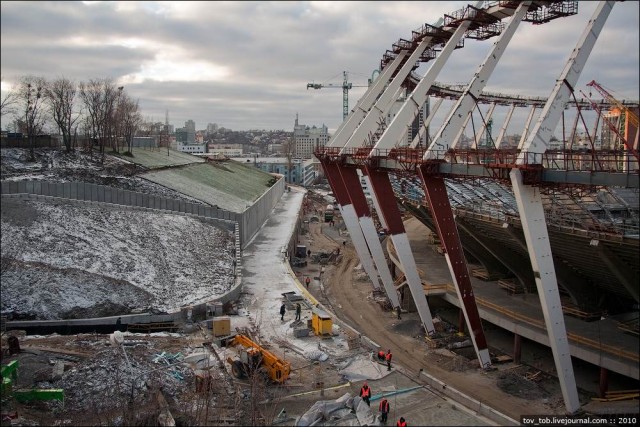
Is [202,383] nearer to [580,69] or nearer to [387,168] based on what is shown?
[387,168]

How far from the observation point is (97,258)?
30.2 meters

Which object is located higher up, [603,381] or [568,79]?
[568,79]

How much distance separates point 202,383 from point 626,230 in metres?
17.0

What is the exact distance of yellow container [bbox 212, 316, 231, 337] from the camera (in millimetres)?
25672

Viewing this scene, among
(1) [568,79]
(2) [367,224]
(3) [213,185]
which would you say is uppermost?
(1) [568,79]

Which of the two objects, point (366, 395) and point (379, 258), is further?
point (379, 258)

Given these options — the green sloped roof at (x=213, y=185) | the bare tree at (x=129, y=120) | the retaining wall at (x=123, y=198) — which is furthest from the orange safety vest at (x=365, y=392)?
the bare tree at (x=129, y=120)

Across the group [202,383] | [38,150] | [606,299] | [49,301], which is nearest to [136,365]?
[202,383]

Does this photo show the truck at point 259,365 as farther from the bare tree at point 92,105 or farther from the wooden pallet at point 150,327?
the bare tree at point 92,105

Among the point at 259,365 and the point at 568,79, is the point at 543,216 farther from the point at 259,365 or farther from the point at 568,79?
the point at 259,365

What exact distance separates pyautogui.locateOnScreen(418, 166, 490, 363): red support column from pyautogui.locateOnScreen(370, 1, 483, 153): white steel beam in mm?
5888

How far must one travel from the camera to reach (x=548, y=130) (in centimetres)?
1986

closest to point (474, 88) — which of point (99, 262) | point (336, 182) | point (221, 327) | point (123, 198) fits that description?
point (336, 182)

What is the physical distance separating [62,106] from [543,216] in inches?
1798
